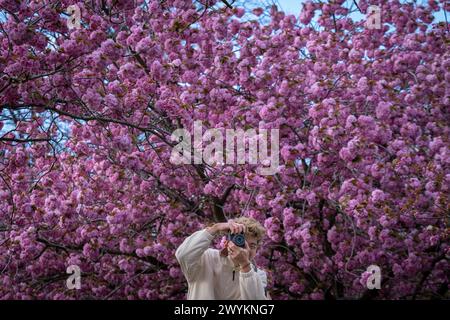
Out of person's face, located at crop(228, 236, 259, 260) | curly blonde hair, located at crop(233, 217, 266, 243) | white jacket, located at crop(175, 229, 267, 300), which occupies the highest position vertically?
curly blonde hair, located at crop(233, 217, 266, 243)

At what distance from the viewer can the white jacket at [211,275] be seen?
2723mm

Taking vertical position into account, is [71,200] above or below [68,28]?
below

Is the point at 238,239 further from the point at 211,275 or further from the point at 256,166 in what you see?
the point at 256,166

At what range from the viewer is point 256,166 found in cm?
589

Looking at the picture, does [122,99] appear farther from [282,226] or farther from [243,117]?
[282,226]

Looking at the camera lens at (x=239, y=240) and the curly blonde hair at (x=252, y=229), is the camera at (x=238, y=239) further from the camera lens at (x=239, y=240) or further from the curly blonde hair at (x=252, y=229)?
the curly blonde hair at (x=252, y=229)

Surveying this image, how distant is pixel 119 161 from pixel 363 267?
298 centimetres

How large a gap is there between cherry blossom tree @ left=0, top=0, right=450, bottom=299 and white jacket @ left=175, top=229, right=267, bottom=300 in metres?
2.11

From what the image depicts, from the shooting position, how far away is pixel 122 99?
4883 mm

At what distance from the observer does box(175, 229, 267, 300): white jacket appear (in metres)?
2.72

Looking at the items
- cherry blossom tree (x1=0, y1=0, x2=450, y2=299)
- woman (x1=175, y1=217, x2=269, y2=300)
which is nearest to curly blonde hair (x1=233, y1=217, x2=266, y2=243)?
woman (x1=175, y1=217, x2=269, y2=300)

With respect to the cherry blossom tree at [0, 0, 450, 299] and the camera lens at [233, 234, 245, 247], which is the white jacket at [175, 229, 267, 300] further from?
the cherry blossom tree at [0, 0, 450, 299]

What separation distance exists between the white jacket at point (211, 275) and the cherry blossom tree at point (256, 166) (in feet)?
6.91
